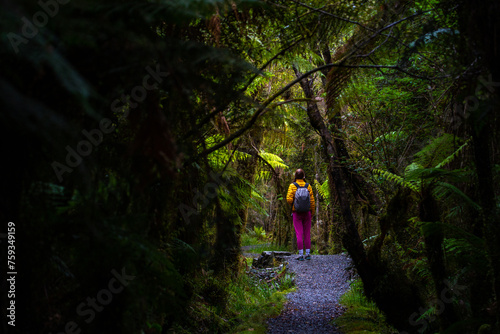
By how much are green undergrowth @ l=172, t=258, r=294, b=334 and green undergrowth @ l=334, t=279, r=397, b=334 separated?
868 millimetres

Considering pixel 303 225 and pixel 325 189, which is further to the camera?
pixel 325 189

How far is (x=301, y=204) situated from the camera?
23.8 feet

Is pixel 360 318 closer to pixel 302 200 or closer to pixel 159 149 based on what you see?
pixel 159 149

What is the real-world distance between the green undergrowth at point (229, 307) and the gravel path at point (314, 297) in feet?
0.59

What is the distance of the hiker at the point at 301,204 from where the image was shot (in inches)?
286

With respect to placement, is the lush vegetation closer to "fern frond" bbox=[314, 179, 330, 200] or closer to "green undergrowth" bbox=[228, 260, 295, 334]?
"green undergrowth" bbox=[228, 260, 295, 334]

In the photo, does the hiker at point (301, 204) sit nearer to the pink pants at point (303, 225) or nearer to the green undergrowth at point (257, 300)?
the pink pants at point (303, 225)

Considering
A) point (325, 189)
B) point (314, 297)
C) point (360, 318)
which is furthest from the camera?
point (325, 189)

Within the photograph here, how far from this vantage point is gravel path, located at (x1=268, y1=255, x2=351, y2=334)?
3811 mm

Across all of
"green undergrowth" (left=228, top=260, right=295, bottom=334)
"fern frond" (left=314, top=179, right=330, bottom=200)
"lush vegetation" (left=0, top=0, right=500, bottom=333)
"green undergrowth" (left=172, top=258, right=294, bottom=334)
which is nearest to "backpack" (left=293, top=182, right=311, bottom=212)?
"fern frond" (left=314, top=179, right=330, bottom=200)

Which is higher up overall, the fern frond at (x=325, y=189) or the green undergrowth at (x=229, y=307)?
the fern frond at (x=325, y=189)

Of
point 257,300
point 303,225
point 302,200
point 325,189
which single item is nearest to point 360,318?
point 257,300

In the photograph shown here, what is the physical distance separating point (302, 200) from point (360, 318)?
142 inches

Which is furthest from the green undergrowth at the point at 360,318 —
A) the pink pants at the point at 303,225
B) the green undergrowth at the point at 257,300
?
the pink pants at the point at 303,225
